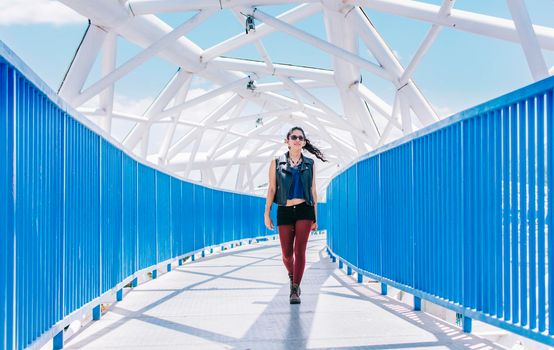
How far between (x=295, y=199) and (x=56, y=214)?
123 inches

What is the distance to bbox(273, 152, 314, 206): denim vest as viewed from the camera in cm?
744

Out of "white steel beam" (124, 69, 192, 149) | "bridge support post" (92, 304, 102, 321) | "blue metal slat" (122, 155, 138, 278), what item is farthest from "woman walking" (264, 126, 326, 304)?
"white steel beam" (124, 69, 192, 149)

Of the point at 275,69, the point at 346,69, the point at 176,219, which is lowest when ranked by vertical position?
the point at 176,219

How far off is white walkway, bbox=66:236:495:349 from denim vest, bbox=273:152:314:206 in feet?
4.02

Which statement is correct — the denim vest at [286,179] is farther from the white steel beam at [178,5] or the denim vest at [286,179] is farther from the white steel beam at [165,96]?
the white steel beam at [165,96]

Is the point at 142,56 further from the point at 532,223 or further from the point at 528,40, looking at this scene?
the point at 532,223

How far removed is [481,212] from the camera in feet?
16.5

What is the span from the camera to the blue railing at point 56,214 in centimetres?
372

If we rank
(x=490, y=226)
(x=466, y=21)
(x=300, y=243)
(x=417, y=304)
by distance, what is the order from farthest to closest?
1. (x=466, y=21)
2. (x=300, y=243)
3. (x=417, y=304)
4. (x=490, y=226)

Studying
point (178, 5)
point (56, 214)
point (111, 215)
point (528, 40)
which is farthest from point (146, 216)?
point (178, 5)

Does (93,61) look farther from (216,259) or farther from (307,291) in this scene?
(307,291)

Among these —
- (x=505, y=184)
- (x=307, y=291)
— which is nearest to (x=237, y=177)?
(x=307, y=291)

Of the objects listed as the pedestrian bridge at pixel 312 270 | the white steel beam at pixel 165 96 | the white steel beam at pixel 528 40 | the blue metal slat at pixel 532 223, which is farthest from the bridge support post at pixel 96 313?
the white steel beam at pixel 165 96

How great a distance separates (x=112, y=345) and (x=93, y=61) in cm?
1633
